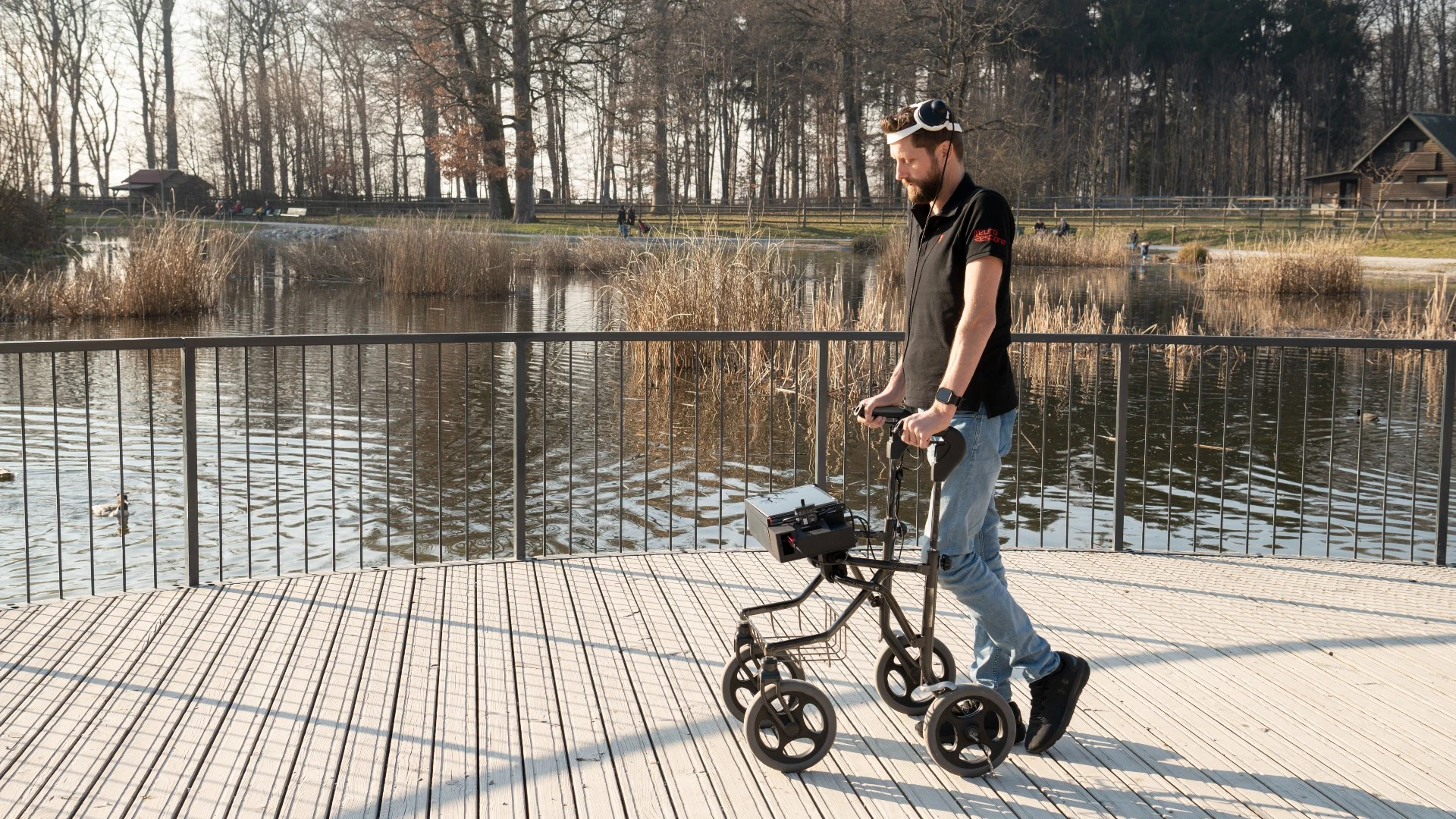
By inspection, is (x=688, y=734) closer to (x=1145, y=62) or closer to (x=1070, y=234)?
(x=1070, y=234)

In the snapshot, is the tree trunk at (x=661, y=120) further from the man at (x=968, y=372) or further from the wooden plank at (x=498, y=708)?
the man at (x=968, y=372)

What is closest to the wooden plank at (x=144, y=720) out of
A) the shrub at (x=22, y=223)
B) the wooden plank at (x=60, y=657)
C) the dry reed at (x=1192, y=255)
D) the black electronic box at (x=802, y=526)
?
the wooden plank at (x=60, y=657)

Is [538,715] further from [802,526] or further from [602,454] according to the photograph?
[602,454]

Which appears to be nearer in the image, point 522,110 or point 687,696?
point 687,696

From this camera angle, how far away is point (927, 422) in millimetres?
3074

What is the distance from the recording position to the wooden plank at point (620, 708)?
3.14 m

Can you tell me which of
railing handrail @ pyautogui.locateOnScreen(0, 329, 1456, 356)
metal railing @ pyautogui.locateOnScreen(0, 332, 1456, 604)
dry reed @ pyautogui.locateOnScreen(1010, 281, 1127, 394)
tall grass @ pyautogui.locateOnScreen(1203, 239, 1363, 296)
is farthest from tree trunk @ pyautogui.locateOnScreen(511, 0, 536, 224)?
railing handrail @ pyautogui.locateOnScreen(0, 329, 1456, 356)

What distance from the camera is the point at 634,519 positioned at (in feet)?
29.7

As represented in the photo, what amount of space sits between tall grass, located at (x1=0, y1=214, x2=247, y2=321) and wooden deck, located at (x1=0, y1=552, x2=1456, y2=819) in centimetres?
1557

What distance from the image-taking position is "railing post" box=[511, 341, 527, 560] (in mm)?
5439

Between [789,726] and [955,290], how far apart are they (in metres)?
1.15

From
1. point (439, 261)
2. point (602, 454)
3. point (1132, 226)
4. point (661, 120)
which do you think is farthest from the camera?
point (1132, 226)

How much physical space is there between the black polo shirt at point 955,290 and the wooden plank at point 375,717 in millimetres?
1637

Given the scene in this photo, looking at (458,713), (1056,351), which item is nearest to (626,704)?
(458,713)
